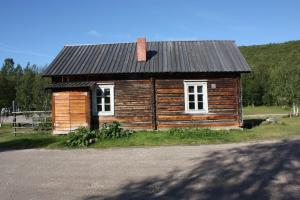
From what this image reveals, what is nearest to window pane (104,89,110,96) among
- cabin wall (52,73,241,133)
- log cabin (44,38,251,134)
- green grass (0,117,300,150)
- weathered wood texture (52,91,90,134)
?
log cabin (44,38,251,134)

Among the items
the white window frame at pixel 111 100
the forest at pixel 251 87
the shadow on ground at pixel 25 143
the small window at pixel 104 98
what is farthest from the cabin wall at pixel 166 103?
the forest at pixel 251 87

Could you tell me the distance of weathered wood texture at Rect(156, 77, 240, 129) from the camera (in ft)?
70.3

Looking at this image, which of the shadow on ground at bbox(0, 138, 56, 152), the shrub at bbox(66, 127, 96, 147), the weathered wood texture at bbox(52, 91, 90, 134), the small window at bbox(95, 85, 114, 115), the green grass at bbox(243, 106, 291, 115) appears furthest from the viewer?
the green grass at bbox(243, 106, 291, 115)

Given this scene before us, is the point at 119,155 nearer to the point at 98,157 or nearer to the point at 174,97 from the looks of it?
the point at 98,157

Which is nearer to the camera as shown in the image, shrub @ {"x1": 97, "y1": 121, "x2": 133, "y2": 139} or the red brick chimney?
shrub @ {"x1": 97, "y1": 121, "x2": 133, "y2": 139}

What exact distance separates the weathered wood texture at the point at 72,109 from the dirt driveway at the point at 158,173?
6.06m

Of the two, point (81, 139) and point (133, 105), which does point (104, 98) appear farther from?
point (81, 139)

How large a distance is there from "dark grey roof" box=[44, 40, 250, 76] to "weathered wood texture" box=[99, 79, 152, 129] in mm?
880

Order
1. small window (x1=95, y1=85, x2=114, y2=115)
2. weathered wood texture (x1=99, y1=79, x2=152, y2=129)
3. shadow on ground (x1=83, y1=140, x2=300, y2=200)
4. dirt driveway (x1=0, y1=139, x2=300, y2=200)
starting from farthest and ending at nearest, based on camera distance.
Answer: small window (x1=95, y1=85, x2=114, y2=115), weathered wood texture (x1=99, y1=79, x2=152, y2=129), dirt driveway (x1=0, y1=139, x2=300, y2=200), shadow on ground (x1=83, y1=140, x2=300, y2=200)

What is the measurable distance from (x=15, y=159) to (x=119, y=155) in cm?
349

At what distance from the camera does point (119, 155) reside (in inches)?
539

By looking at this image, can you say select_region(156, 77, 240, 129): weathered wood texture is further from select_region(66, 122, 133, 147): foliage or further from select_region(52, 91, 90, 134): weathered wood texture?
select_region(52, 91, 90, 134): weathered wood texture

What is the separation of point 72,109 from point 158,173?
1162cm

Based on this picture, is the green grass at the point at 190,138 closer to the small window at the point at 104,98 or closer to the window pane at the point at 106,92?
the small window at the point at 104,98
